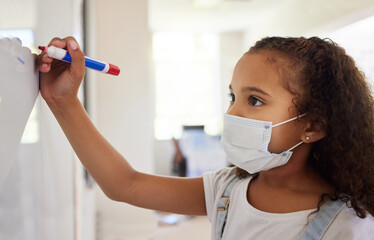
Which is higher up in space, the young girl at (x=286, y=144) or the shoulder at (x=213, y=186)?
the young girl at (x=286, y=144)

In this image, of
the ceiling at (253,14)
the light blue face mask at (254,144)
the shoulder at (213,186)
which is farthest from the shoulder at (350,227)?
the ceiling at (253,14)

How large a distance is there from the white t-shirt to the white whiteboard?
19.0 inches

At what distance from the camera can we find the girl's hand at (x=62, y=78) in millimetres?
509

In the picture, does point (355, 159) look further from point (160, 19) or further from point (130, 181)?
point (160, 19)

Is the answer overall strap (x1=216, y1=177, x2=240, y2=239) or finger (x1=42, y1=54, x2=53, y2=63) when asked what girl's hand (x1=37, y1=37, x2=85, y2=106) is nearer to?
finger (x1=42, y1=54, x2=53, y2=63)

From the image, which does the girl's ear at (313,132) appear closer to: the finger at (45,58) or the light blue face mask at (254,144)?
the light blue face mask at (254,144)

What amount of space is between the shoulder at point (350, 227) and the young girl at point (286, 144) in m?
0.01

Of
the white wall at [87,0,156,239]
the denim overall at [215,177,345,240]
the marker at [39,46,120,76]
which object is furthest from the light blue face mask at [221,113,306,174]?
the white wall at [87,0,156,239]

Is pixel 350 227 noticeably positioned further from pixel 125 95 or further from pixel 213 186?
pixel 125 95

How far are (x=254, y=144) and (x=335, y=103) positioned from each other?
7.7 inches

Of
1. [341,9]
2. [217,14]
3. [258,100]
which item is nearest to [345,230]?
[258,100]

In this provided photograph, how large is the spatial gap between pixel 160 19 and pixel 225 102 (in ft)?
6.29

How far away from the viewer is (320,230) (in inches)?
22.9

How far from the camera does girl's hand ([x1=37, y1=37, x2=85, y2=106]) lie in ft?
1.67
